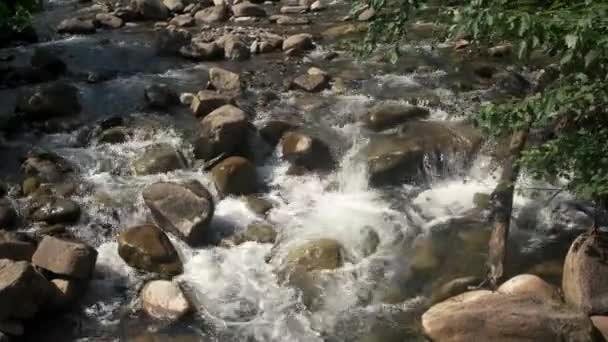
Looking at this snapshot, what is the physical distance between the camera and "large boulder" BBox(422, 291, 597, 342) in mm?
6125

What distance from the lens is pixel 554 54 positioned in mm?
3971

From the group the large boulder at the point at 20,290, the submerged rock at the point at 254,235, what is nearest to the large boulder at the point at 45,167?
the large boulder at the point at 20,290

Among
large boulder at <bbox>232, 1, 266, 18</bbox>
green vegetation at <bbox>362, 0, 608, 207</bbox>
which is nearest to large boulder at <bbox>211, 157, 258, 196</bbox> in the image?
green vegetation at <bbox>362, 0, 608, 207</bbox>

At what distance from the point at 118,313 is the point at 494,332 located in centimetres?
385

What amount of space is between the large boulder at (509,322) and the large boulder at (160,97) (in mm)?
6689

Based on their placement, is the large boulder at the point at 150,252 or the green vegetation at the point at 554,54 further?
the large boulder at the point at 150,252

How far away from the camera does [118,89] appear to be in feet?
41.0

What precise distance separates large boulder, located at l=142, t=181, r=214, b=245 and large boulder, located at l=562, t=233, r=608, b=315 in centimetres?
422

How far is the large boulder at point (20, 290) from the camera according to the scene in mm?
6520

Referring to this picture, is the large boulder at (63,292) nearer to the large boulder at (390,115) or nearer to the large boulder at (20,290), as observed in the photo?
the large boulder at (20,290)

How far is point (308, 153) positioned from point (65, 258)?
3.82 m

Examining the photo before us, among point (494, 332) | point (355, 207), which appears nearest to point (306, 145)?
point (355, 207)

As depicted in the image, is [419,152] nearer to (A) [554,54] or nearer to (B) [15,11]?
(A) [554,54]

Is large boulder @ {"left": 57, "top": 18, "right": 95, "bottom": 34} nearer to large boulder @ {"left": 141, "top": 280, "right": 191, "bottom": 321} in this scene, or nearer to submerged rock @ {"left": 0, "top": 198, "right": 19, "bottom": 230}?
submerged rock @ {"left": 0, "top": 198, "right": 19, "bottom": 230}
